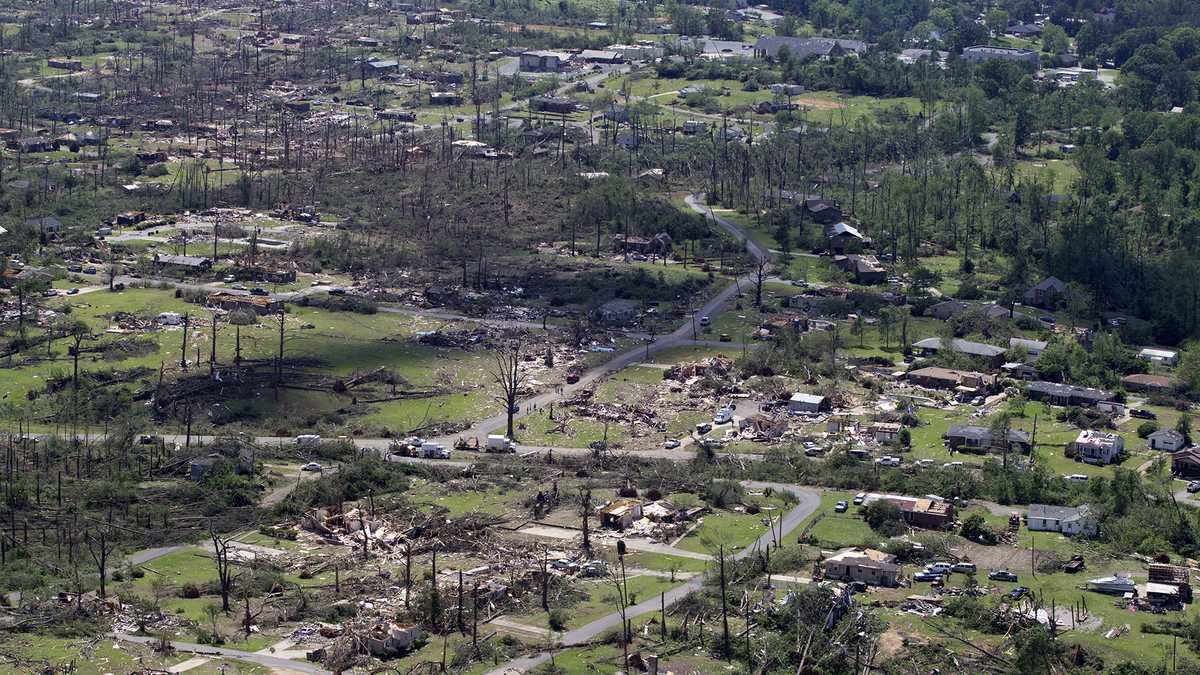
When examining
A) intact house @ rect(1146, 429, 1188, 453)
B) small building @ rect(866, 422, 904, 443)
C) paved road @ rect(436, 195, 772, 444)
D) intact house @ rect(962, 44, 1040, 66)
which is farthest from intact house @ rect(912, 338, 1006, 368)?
intact house @ rect(962, 44, 1040, 66)

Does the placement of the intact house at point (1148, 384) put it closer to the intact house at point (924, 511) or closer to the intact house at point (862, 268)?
the intact house at point (924, 511)

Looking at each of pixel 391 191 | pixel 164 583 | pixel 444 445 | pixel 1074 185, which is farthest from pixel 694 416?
pixel 1074 185

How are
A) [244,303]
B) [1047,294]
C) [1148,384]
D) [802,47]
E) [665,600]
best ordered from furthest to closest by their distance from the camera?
1. [802,47]
2. [1047,294]
3. [244,303]
4. [1148,384]
5. [665,600]

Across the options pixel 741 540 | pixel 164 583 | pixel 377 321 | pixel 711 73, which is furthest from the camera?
pixel 711 73

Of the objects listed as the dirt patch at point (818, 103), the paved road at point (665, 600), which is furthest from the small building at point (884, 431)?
the dirt patch at point (818, 103)

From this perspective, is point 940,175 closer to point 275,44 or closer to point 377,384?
point 377,384

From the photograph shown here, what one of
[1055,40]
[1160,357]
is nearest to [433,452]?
[1160,357]

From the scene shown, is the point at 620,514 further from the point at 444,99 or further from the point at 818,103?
the point at 818,103
